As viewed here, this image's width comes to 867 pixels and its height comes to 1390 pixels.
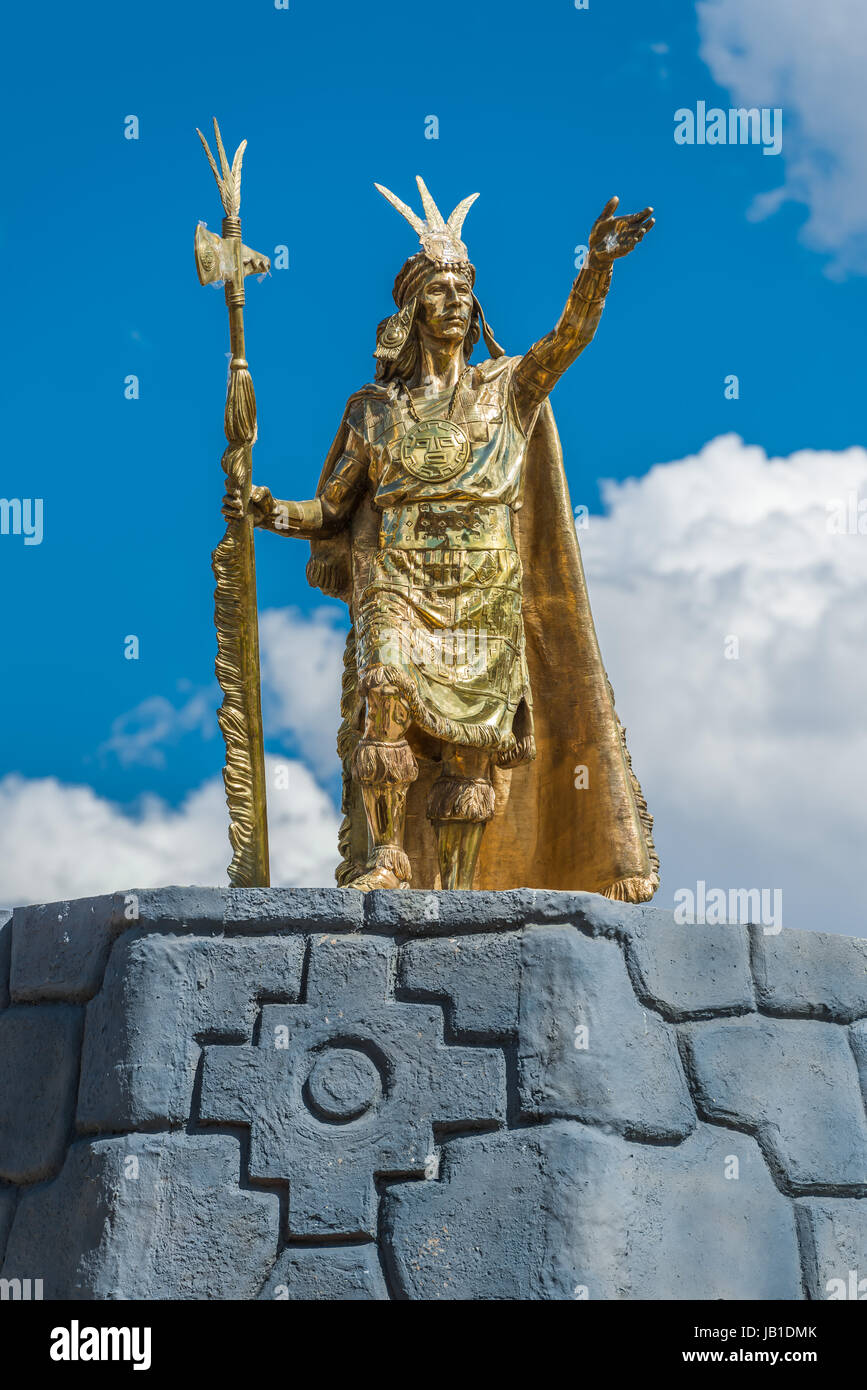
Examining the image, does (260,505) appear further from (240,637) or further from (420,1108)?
(420,1108)

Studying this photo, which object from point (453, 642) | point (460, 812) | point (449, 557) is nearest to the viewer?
point (460, 812)

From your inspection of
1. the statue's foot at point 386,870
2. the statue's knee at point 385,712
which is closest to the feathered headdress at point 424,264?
the statue's knee at point 385,712

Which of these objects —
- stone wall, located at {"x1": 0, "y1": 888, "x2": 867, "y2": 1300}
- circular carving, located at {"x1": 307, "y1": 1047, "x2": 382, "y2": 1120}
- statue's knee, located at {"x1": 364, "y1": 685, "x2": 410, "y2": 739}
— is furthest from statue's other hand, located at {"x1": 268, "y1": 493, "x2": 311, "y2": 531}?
circular carving, located at {"x1": 307, "y1": 1047, "x2": 382, "y2": 1120}

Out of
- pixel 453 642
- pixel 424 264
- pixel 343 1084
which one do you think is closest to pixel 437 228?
pixel 424 264

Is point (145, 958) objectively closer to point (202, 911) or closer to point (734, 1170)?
point (202, 911)

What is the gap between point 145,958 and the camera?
4742 mm

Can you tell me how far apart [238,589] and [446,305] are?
1.46m

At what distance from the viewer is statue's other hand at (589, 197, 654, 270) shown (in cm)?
631

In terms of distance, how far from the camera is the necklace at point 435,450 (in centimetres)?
658

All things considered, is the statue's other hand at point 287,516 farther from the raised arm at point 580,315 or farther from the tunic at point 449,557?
the raised arm at point 580,315

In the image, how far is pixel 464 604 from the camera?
21.1ft

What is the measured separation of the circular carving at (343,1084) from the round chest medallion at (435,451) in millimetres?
2669

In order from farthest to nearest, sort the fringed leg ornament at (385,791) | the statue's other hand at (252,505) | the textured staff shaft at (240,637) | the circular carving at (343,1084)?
the statue's other hand at (252,505) → the textured staff shaft at (240,637) → the fringed leg ornament at (385,791) → the circular carving at (343,1084)

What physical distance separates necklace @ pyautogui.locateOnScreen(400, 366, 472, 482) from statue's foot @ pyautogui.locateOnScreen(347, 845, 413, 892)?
1537 millimetres
